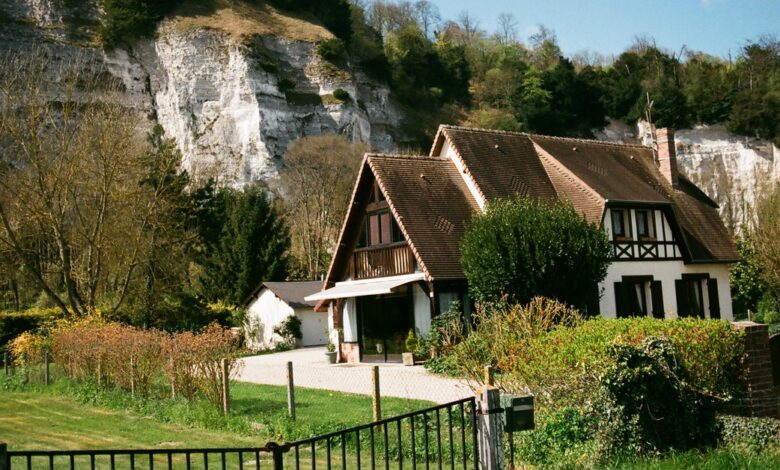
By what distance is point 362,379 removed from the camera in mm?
19297

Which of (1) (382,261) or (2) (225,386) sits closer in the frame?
(2) (225,386)

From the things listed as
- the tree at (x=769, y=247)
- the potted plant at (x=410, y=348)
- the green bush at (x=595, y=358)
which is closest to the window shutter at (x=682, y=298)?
the tree at (x=769, y=247)

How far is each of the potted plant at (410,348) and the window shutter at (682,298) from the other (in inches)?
394

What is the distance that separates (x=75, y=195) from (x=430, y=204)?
11.6 m

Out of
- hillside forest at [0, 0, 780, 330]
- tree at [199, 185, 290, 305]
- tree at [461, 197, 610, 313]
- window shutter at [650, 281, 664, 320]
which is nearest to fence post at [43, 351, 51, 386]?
hillside forest at [0, 0, 780, 330]

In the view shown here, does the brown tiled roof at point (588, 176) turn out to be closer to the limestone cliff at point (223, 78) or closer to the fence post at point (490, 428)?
the fence post at point (490, 428)

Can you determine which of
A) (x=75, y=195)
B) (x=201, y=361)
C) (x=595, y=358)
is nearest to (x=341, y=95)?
(x=75, y=195)

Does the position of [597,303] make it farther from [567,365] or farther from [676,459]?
[676,459]

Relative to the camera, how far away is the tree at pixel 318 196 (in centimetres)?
4581

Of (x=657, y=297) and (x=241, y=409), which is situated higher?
(x=657, y=297)

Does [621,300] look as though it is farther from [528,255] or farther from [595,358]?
[595,358]

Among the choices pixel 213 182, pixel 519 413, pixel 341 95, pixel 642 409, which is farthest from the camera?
pixel 341 95

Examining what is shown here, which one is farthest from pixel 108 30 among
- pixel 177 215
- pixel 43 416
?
pixel 43 416

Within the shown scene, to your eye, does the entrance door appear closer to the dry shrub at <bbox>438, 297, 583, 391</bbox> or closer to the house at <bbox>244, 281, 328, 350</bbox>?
the dry shrub at <bbox>438, 297, 583, 391</bbox>
